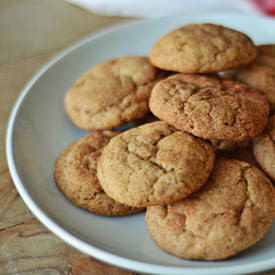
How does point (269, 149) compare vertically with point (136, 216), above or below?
above

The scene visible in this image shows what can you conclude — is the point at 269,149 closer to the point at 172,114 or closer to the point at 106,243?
the point at 172,114

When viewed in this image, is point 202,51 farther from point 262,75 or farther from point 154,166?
point 154,166

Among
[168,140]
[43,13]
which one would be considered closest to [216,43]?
[168,140]

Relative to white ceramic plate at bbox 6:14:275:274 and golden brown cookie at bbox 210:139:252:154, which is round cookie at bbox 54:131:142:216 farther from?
golden brown cookie at bbox 210:139:252:154

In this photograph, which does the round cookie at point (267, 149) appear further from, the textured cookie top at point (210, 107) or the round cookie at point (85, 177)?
the round cookie at point (85, 177)

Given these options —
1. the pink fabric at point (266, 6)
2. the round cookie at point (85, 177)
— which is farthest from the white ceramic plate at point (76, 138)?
the pink fabric at point (266, 6)
